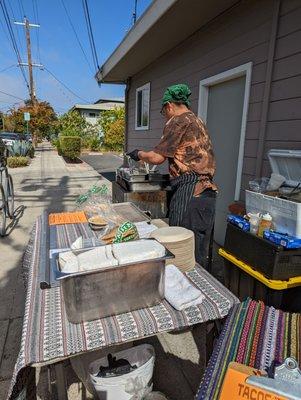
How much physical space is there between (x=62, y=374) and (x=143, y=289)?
463mm

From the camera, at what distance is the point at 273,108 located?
2.91 m

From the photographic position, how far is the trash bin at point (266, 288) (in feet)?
6.30

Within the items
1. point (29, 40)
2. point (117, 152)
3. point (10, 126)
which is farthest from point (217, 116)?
point (10, 126)

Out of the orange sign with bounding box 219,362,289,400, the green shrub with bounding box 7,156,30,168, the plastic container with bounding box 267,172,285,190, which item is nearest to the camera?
the orange sign with bounding box 219,362,289,400

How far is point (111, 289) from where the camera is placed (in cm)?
111

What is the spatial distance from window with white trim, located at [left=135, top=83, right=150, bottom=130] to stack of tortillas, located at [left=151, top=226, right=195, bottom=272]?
5.33 meters

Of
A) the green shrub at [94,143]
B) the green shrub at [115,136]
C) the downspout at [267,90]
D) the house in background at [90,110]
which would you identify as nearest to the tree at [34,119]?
the house in background at [90,110]

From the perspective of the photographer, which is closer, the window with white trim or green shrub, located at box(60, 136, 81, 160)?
the window with white trim

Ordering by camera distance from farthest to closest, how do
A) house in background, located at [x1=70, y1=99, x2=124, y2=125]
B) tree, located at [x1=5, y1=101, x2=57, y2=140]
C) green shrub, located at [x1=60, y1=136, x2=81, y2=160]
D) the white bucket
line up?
house in background, located at [x1=70, y1=99, x2=124, y2=125]
tree, located at [x1=5, y1=101, x2=57, y2=140]
green shrub, located at [x1=60, y1=136, x2=81, y2=160]
the white bucket

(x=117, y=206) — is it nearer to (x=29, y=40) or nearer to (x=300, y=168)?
(x=300, y=168)

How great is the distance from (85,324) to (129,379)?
46 cm

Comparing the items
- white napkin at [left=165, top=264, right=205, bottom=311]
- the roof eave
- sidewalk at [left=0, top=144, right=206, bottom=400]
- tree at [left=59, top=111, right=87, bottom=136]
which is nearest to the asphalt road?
the roof eave

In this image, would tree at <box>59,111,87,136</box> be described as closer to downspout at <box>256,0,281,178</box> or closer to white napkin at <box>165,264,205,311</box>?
downspout at <box>256,0,281,178</box>

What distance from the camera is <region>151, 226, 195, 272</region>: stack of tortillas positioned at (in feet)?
4.74
